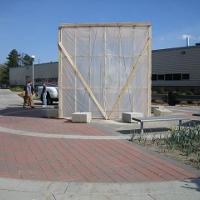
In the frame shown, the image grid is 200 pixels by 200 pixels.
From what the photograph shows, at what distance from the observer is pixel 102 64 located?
17.7m

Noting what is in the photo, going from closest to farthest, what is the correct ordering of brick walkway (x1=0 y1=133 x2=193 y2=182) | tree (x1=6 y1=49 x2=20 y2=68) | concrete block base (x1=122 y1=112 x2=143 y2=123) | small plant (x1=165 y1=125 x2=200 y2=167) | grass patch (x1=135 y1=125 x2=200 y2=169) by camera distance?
brick walkway (x1=0 y1=133 x2=193 y2=182) → grass patch (x1=135 y1=125 x2=200 y2=169) → small plant (x1=165 y1=125 x2=200 y2=167) → concrete block base (x1=122 y1=112 x2=143 y2=123) → tree (x1=6 y1=49 x2=20 y2=68)

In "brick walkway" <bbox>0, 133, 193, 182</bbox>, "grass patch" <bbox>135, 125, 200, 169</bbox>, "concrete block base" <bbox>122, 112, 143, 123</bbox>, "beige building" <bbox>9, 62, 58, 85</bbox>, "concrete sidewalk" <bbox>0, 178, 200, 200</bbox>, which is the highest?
"beige building" <bbox>9, 62, 58, 85</bbox>

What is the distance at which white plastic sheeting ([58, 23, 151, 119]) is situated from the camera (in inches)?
696

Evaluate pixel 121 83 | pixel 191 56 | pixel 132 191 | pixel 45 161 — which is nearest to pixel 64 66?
pixel 121 83

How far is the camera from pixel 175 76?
142 feet

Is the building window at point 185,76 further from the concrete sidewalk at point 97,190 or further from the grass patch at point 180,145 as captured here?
the concrete sidewalk at point 97,190

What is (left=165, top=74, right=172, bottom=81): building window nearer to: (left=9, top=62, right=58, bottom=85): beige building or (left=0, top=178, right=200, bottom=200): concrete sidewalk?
Answer: (left=9, top=62, right=58, bottom=85): beige building

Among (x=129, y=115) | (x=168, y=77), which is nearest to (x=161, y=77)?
(x=168, y=77)

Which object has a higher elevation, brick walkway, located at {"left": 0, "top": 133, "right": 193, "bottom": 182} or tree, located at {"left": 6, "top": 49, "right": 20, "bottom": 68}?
tree, located at {"left": 6, "top": 49, "right": 20, "bottom": 68}

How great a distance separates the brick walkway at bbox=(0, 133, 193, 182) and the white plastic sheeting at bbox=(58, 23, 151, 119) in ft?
20.1

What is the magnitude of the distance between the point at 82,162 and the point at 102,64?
9.20 meters

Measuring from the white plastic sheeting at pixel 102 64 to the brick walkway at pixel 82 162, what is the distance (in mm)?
6138

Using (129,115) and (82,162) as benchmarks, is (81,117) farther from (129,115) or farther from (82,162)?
(82,162)

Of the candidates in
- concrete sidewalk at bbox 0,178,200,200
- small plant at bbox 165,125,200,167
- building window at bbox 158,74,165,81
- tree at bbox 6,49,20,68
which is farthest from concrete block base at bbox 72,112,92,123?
tree at bbox 6,49,20,68
